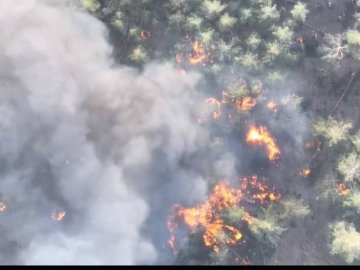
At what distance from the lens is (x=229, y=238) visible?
18.0 m

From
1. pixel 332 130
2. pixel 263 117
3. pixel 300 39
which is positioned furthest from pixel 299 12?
pixel 332 130

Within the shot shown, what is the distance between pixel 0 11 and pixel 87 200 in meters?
7.99

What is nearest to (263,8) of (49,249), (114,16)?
(114,16)

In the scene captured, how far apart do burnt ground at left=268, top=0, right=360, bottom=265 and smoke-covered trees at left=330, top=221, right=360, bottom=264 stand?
2.62ft

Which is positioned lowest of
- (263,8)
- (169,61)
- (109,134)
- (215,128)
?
(109,134)

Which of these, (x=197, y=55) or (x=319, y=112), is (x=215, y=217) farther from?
(x=197, y=55)

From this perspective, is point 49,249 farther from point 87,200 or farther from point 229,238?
point 229,238

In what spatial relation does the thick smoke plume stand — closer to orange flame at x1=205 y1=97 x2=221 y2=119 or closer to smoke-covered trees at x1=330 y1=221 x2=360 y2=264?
orange flame at x1=205 y1=97 x2=221 y2=119

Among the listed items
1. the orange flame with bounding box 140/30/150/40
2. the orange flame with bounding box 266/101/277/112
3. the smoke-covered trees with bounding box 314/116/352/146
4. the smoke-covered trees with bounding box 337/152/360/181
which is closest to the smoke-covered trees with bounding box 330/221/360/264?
the smoke-covered trees with bounding box 337/152/360/181

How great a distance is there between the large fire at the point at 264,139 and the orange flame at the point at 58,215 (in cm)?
785

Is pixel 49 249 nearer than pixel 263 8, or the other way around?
pixel 49 249

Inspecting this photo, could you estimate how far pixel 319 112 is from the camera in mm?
18922

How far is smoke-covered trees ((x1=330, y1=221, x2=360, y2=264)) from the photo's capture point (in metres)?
17.0

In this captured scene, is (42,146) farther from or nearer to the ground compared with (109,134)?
nearer to the ground
